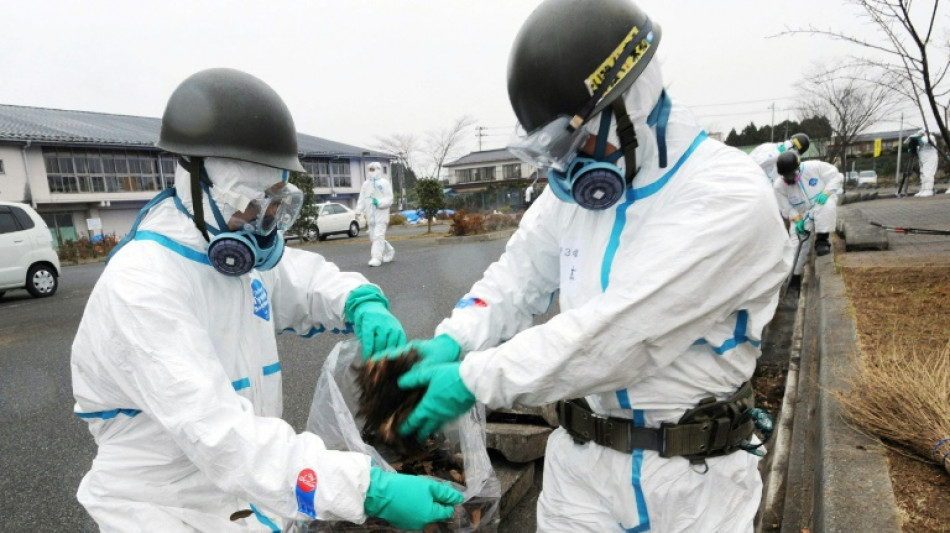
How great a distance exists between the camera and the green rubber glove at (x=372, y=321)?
2.14 m

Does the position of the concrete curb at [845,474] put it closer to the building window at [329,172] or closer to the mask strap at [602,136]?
the mask strap at [602,136]

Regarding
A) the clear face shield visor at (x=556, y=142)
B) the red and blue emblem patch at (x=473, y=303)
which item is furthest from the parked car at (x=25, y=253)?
the clear face shield visor at (x=556, y=142)

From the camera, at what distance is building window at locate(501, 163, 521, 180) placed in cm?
5412

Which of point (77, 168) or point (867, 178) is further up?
point (77, 168)

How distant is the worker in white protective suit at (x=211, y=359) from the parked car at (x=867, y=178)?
1559 inches

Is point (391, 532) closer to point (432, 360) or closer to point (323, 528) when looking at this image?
point (323, 528)

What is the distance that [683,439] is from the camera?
157 centimetres

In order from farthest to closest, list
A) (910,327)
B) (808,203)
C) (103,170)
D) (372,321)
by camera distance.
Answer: (103,170) < (808,203) < (910,327) < (372,321)

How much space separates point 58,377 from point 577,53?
6.19 meters

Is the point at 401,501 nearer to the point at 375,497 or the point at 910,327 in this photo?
the point at 375,497

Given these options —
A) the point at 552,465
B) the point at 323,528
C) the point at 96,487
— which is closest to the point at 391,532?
the point at 323,528

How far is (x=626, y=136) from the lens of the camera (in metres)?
1.55

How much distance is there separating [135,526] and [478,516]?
1.05 m

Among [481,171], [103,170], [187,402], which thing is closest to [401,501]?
[187,402]
